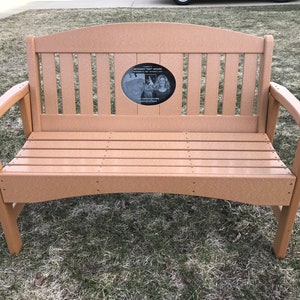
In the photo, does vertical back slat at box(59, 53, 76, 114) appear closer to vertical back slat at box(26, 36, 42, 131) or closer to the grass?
vertical back slat at box(26, 36, 42, 131)

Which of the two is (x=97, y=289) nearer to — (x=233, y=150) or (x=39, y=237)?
(x=39, y=237)

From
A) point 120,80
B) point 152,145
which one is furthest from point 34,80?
point 152,145

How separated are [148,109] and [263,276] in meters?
1.19

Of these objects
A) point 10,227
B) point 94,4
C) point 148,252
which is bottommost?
point 94,4

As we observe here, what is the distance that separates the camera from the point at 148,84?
2.64 metres

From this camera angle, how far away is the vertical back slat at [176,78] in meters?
2.60

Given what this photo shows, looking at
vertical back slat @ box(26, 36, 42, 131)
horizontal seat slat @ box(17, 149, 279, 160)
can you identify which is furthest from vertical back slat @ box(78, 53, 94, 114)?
horizontal seat slat @ box(17, 149, 279, 160)

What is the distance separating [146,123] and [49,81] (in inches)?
26.0

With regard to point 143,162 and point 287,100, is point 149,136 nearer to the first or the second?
point 143,162

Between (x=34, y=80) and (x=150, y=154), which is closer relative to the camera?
(x=150, y=154)

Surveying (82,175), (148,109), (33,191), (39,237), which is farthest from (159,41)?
(39,237)

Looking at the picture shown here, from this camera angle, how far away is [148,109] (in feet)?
8.78

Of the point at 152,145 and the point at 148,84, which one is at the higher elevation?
the point at 148,84

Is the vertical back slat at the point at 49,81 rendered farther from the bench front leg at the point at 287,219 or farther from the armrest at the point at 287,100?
the bench front leg at the point at 287,219
